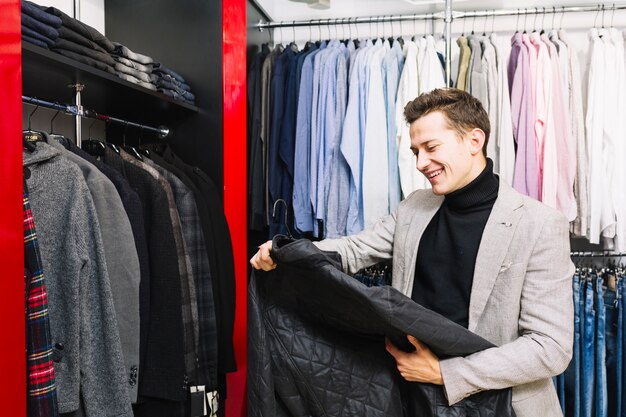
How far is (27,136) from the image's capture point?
4.76 ft

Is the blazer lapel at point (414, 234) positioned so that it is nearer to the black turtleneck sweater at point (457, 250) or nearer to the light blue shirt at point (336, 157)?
the black turtleneck sweater at point (457, 250)

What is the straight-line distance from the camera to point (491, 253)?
1.41 meters

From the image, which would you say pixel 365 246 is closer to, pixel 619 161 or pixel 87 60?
pixel 87 60

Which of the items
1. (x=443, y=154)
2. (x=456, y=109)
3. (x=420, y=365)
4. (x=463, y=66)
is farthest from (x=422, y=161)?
(x=463, y=66)

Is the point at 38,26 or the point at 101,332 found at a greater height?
the point at 38,26

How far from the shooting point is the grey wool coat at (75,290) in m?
1.35

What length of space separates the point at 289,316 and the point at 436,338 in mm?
404

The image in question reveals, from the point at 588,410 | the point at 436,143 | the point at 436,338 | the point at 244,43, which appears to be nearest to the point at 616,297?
the point at 588,410

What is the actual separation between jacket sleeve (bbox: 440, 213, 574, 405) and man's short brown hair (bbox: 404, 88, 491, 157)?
33 centimetres

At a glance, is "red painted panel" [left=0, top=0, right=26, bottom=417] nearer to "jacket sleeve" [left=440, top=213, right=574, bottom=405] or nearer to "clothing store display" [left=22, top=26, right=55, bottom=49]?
"clothing store display" [left=22, top=26, right=55, bottom=49]

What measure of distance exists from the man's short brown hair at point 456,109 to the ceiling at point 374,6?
157 cm

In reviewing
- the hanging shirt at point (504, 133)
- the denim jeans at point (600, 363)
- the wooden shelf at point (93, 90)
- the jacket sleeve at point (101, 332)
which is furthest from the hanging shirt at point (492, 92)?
the jacket sleeve at point (101, 332)

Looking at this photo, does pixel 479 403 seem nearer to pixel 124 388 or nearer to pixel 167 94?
pixel 124 388

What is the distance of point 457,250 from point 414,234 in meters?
0.16
